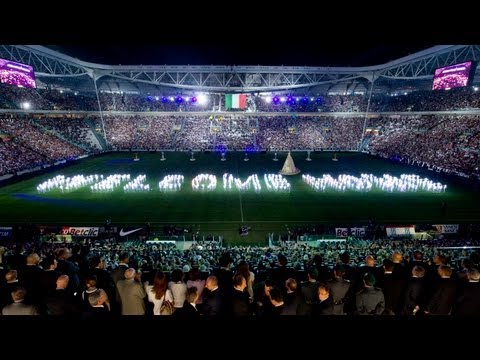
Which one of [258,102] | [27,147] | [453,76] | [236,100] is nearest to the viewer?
[453,76]

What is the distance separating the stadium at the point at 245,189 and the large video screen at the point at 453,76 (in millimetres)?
211

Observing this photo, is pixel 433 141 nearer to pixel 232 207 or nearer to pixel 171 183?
pixel 232 207

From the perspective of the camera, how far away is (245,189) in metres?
30.1

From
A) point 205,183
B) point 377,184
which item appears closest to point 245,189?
point 205,183

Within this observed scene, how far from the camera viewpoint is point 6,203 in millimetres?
25125

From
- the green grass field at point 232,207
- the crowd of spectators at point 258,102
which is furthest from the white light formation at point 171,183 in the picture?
the crowd of spectators at point 258,102

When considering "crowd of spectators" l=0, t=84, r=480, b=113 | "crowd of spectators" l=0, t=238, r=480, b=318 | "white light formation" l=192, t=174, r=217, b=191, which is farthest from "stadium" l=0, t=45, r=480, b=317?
"crowd of spectators" l=0, t=84, r=480, b=113

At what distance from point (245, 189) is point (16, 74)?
3129 centimetres

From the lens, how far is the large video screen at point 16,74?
35438 mm

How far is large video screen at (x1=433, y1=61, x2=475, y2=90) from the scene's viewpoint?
35.2 meters

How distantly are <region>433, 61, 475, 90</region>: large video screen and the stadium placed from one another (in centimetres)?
21
